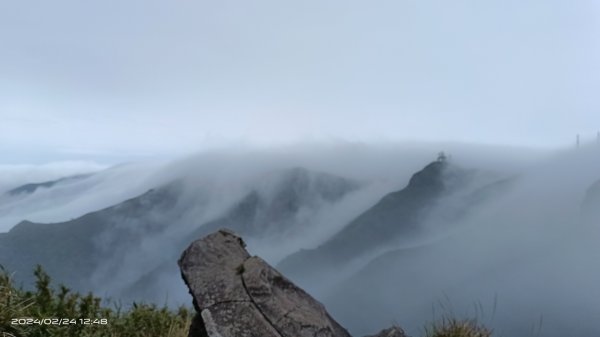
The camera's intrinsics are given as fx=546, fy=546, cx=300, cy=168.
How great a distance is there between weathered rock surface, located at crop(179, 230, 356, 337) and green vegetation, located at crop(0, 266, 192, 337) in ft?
5.32

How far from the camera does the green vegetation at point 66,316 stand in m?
8.04

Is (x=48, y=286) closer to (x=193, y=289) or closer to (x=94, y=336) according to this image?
(x=94, y=336)

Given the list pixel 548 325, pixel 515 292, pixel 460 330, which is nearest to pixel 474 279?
pixel 515 292

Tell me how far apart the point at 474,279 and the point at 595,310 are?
56926 mm

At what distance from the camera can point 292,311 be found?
28.9ft

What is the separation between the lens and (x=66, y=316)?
944 centimetres

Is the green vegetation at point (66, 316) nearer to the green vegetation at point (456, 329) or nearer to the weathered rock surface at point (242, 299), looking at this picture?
the weathered rock surface at point (242, 299)

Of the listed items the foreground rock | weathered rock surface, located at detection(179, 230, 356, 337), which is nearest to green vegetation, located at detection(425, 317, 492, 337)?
the foreground rock

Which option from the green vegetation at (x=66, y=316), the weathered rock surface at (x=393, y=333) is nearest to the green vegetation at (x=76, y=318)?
the green vegetation at (x=66, y=316)

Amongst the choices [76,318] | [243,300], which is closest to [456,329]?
[243,300]

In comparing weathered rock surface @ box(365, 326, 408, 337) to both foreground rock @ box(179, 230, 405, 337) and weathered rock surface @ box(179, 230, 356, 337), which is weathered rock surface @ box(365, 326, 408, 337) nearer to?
foreground rock @ box(179, 230, 405, 337)

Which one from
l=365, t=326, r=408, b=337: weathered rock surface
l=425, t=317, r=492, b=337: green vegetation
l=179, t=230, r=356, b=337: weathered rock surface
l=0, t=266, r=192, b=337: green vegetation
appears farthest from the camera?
l=425, t=317, r=492, b=337: green vegetation

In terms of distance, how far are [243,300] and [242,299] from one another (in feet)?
0.07

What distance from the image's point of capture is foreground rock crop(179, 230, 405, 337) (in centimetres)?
822
